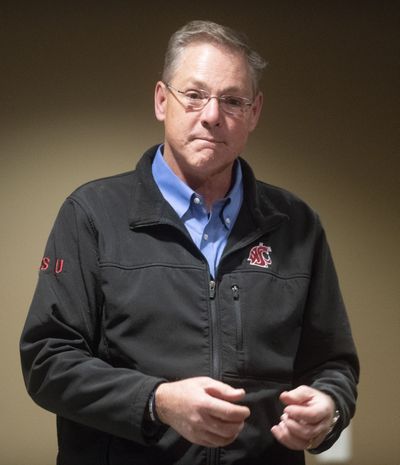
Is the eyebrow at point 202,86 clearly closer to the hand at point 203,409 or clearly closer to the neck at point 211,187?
the neck at point 211,187

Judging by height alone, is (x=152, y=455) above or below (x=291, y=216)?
below

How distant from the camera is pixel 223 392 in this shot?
126 centimetres

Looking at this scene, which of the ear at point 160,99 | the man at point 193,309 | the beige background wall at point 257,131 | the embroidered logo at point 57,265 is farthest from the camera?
the beige background wall at point 257,131

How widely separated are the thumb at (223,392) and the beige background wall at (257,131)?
4.59 feet

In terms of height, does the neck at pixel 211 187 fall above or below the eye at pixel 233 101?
below

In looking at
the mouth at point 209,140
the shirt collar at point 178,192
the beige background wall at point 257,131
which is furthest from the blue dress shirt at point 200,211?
the beige background wall at point 257,131

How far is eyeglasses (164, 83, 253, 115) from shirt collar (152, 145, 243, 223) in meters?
0.14

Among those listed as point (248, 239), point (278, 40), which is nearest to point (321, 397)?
point (248, 239)

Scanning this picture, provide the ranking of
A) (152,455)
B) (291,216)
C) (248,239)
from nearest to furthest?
1. (152,455)
2. (248,239)
3. (291,216)

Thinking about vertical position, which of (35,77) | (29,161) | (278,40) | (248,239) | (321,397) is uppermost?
(278,40)

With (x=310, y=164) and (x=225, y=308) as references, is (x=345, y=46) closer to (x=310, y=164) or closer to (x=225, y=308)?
(x=310, y=164)

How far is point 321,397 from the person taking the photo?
143cm

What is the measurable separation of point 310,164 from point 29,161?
0.92 m

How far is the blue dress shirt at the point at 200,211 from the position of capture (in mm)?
1564
